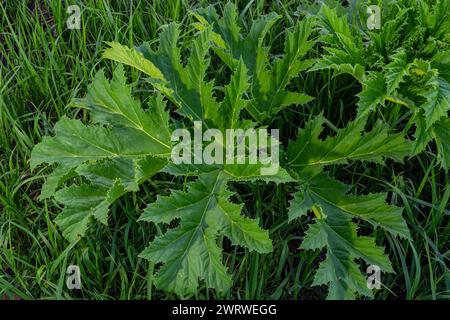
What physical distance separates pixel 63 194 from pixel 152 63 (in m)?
0.55

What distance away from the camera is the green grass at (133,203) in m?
2.20

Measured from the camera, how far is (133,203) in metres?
2.35

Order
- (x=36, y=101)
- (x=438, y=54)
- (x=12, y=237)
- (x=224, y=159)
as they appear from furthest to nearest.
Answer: (x=36, y=101) < (x=12, y=237) < (x=224, y=159) < (x=438, y=54)

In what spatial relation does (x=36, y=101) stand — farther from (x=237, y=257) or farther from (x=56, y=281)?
(x=237, y=257)

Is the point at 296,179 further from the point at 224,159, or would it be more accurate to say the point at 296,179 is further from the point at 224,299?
the point at 224,299

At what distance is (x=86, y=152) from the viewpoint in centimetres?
220

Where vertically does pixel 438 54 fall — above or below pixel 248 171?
above

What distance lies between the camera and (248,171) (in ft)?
6.85

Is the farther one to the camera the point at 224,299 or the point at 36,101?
the point at 36,101

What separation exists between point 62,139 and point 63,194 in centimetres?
20

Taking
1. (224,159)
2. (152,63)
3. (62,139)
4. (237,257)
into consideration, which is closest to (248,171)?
(224,159)

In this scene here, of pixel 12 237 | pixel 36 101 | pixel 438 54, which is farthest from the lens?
pixel 36 101

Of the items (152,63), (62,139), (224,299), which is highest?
(152,63)

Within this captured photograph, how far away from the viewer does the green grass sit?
2.20 metres
